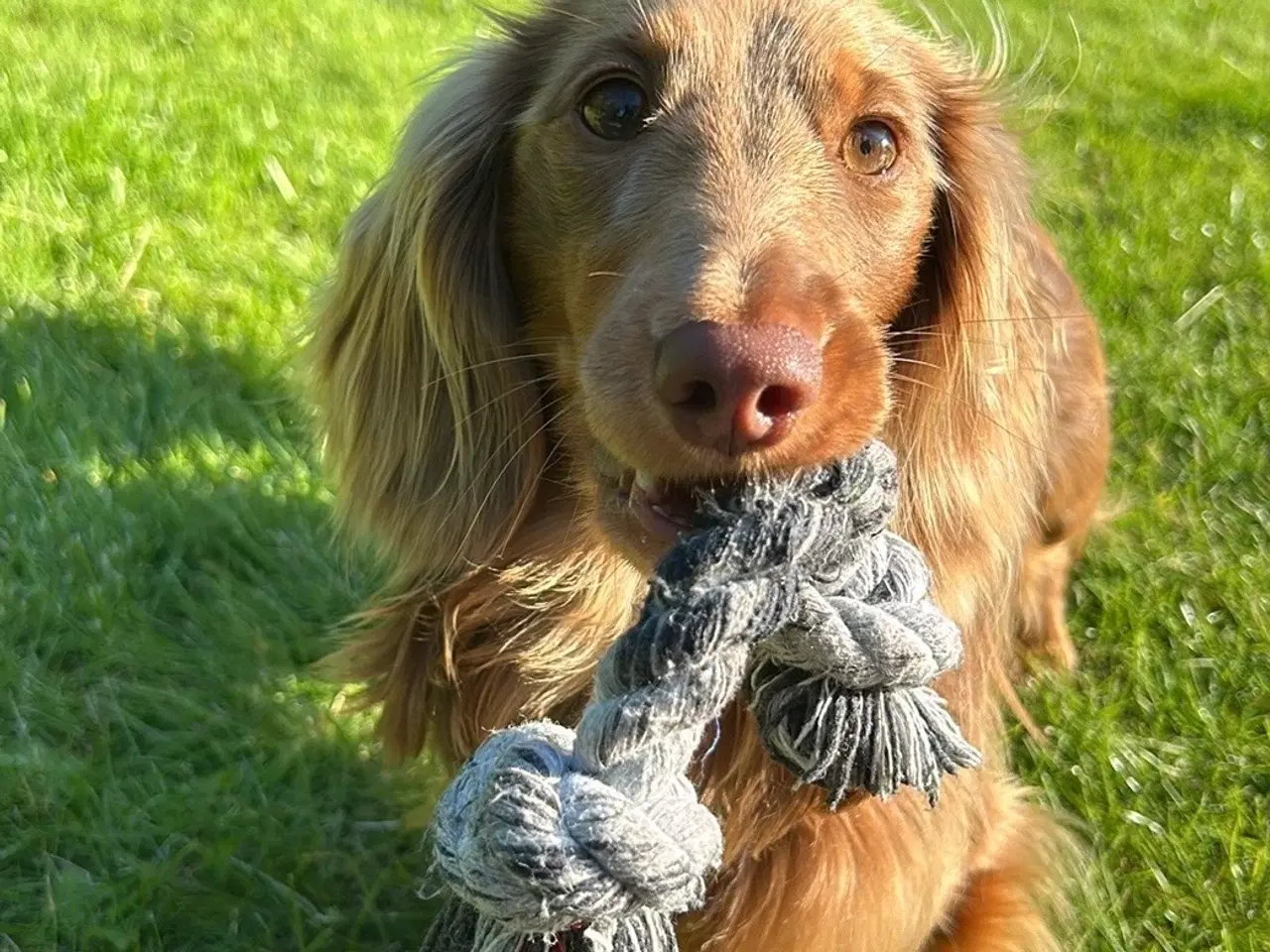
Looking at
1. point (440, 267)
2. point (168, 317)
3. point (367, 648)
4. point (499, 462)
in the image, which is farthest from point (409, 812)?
point (168, 317)

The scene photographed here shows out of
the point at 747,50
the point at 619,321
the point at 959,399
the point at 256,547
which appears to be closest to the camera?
the point at 619,321

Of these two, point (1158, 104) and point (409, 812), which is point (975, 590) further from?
point (1158, 104)

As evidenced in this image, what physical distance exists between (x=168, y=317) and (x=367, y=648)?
1.95 meters

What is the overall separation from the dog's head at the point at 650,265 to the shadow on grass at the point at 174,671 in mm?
713

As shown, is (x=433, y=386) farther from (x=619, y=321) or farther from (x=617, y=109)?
(x=619, y=321)

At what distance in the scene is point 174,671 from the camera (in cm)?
290

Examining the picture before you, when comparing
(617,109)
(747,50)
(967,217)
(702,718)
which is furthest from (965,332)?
→ (702,718)

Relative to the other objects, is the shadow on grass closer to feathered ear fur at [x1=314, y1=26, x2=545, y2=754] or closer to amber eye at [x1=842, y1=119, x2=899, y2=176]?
feathered ear fur at [x1=314, y1=26, x2=545, y2=754]

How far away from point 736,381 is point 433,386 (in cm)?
102

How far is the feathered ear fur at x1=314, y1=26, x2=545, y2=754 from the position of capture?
7.34ft

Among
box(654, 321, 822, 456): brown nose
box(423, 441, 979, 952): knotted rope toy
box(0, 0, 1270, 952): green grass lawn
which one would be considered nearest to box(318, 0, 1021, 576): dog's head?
box(654, 321, 822, 456): brown nose

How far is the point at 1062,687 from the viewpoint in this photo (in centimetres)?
322

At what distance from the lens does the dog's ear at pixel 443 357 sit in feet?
7.34

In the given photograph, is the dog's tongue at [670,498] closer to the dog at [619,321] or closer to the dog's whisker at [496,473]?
the dog at [619,321]
